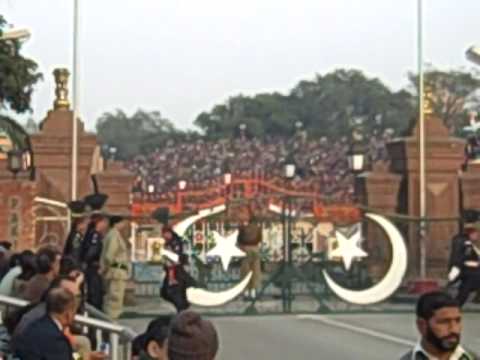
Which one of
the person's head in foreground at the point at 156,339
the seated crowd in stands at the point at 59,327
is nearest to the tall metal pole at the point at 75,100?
the seated crowd in stands at the point at 59,327

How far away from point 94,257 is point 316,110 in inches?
4454

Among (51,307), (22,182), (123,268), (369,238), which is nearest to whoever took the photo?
(51,307)

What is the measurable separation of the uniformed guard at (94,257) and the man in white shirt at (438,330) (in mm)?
11795

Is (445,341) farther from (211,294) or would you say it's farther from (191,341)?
(211,294)

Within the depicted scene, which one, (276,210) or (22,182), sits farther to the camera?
(22,182)

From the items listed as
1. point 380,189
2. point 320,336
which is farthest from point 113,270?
point 380,189

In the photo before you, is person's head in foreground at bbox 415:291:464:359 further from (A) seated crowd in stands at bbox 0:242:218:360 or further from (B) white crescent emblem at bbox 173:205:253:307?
(B) white crescent emblem at bbox 173:205:253:307

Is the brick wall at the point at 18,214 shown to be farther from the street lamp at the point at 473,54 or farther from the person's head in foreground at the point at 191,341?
the person's head in foreground at the point at 191,341

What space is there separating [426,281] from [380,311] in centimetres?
232

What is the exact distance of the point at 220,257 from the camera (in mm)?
23562

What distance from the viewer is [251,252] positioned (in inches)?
922

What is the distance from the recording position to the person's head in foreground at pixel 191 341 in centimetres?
490

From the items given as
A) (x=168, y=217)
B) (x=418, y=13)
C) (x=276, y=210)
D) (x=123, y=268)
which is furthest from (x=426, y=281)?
(x=418, y=13)

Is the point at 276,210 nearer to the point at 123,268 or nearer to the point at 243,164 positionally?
the point at 123,268
